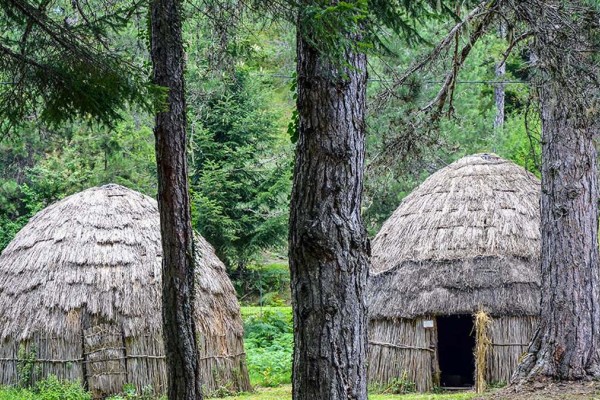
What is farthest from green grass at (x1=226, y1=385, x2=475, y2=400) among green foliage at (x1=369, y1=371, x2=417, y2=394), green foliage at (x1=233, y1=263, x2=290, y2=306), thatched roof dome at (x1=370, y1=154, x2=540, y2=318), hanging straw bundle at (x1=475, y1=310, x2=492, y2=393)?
green foliage at (x1=233, y1=263, x2=290, y2=306)

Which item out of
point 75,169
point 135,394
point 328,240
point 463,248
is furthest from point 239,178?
point 328,240

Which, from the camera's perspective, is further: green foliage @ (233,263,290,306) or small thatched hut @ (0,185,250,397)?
green foliage @ (233,263,290,306)

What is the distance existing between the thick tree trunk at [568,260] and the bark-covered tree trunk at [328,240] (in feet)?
19.1

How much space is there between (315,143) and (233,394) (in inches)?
463

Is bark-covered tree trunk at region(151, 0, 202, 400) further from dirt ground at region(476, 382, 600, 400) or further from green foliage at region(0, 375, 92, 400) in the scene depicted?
green foliage at region(0, 375, 92, 400)

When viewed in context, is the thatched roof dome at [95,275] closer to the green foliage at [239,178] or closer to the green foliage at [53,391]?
the green foliage at [53,391]

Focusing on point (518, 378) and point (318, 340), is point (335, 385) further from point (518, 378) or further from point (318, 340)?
point (518, 378)

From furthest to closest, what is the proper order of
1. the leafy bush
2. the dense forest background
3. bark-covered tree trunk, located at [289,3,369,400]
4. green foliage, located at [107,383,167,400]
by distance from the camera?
1. the dense forest background
2. the leafy bush
3. green foliage, located at [107,383,167,400]
4. bark-covered tree trunk, located at [289,3,369,400]

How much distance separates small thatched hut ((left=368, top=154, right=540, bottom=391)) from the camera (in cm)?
1730

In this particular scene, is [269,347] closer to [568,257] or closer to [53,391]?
[53,391]

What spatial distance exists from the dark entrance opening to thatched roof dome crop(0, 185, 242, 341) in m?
6.01

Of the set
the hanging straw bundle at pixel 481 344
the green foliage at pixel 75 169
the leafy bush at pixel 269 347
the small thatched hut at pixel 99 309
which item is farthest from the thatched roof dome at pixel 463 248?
the green foliage at pixel 75 169

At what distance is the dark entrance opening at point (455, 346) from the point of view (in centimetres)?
2183

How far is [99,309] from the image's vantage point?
16.5m
